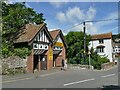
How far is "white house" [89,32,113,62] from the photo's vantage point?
53.0 metres

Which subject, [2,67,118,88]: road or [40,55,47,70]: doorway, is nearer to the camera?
[2,67,118,88]: road

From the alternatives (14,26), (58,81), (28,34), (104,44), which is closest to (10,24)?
(14,26)

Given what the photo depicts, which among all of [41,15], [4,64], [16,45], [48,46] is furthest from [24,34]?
[41,15]

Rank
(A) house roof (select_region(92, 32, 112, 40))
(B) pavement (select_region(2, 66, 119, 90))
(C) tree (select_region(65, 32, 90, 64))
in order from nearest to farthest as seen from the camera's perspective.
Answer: (B) pavement (select_region(2, 66, 119, 90))
(C) tree (select_region(65, 32, 90, 64))
(A) house roof (select_region(92, 32, 112, 40))

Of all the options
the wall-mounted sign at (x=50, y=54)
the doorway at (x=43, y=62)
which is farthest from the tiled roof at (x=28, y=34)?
the wall-mounted sign at (x=50, y=54)

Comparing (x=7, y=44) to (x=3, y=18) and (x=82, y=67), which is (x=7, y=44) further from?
(x=82, y=67)

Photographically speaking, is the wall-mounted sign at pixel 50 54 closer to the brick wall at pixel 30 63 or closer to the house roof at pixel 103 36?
the brick wall at pixel 30 63

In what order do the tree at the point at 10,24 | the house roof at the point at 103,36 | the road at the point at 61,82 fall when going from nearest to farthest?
1. the road at the point at 61,82
2. the tree at the point at 10,24
3. the house roof at the point at 103,36

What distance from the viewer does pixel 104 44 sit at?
5438cm

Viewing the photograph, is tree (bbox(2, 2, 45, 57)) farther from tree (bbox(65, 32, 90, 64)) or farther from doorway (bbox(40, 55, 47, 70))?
tree (bbox(65, 32, 90, 64))

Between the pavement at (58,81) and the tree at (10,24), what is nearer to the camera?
the pavement at (58,81)

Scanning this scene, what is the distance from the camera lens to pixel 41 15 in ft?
139

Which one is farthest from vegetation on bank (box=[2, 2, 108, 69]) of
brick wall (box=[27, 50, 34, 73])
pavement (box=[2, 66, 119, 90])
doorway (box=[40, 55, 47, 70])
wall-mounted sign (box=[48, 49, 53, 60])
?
pavement (box=[2, 66, 119, 90])

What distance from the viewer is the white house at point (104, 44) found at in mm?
53000
